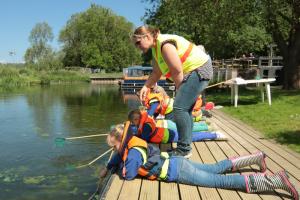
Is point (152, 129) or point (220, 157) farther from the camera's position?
point (152, 129)

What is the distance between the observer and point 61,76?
6412cm

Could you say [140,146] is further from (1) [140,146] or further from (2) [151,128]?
(2) [151,128]

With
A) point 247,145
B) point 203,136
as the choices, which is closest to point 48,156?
point 203,136

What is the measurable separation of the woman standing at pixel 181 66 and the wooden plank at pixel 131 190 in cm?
90

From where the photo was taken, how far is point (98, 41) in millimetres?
80938

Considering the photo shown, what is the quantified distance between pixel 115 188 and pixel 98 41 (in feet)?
255

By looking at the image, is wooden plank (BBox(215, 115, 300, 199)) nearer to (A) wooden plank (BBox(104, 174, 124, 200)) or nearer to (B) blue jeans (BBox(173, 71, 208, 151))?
(B) blue jeans (BBox(173, 71, 208, 151))

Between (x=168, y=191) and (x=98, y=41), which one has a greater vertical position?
(x=98, y=41)

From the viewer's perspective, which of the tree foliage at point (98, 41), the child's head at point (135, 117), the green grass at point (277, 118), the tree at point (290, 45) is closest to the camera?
the child's head at point (135, 117)

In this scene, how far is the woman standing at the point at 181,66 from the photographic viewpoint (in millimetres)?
5121

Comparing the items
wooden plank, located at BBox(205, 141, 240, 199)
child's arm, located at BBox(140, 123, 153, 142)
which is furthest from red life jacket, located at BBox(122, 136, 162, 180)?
child's arm, located at BBox(140, 123, 153, 142)

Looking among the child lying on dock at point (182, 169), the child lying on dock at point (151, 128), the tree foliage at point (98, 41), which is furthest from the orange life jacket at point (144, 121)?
the tree foliage at point (98, 41)

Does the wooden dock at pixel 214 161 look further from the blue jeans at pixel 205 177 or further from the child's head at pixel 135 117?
→ the child's head at pixel 135 117

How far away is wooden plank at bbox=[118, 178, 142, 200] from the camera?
14.5 ft
